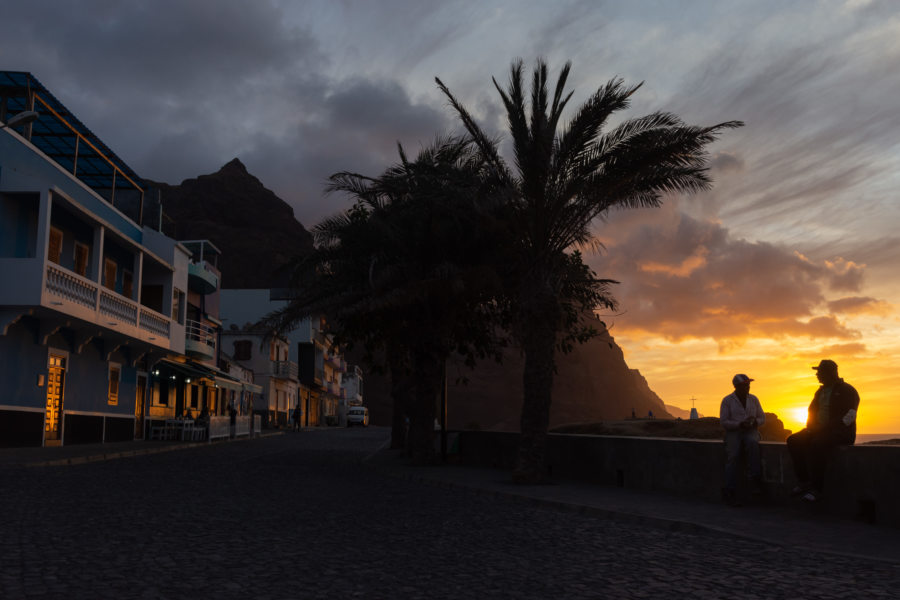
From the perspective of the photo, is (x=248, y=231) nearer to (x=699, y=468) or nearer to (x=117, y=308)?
(x=117, y=308)

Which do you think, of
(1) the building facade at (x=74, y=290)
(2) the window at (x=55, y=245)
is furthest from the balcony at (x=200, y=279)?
(2) the window at (x=55, y=245)

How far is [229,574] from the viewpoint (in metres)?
6.12

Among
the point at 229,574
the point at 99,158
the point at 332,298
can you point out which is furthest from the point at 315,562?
the point at 99,158

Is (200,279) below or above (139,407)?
above

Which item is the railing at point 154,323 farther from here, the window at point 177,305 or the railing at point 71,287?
the railing at point 71,287

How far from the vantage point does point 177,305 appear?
36.7 m

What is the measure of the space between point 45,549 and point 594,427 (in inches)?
893

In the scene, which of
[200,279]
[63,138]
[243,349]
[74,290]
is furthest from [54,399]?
[243,349]

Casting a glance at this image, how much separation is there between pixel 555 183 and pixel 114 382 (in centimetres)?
2216

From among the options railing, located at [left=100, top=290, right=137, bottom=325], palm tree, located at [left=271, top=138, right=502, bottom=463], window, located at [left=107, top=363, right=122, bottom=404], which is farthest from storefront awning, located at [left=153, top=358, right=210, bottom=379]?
palm tree, located at [left=271, top=138, right=502, bottom=463]

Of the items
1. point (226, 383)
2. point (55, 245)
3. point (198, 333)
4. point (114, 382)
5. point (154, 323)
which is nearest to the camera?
point (55, 245)

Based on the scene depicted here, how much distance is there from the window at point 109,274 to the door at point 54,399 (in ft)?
14.2

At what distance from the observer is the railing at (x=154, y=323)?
2985 centimetres

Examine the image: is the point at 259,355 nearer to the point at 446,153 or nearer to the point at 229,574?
the point at 446,153
